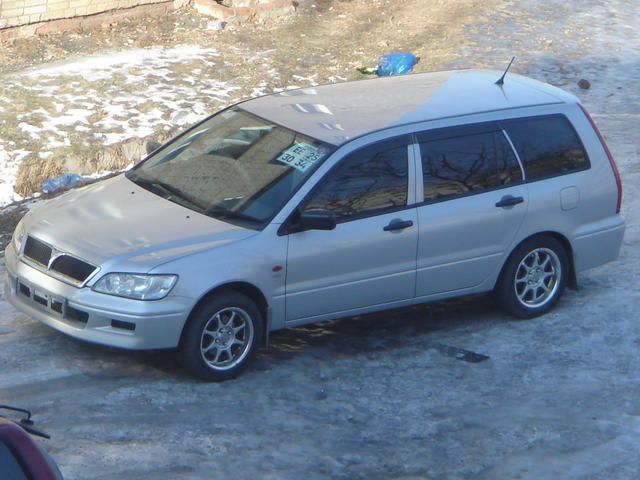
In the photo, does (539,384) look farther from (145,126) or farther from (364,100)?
(145,126)

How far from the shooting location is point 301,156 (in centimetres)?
741

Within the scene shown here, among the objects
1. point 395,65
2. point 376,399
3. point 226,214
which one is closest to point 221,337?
point 226,214

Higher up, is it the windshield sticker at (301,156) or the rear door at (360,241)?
the windshield sticker at (301,156)

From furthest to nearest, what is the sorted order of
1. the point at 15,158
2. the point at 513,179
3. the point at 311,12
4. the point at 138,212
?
1. the point at 311,12
2. the point at 15,158
3. the point at 513,179
4. the point at 138,212

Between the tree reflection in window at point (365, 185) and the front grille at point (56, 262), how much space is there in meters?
1.50

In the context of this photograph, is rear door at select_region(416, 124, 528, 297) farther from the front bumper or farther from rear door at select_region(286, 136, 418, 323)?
the front bumper

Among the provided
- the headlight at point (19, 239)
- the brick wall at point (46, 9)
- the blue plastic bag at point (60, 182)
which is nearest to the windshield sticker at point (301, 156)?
the headlight at point (19, 239)

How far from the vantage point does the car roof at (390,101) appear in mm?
7716

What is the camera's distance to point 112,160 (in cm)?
1130

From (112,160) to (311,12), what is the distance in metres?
5.48

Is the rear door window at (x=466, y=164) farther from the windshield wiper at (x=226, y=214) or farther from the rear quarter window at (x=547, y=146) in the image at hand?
the windshield wiper at (x=226, y=214)

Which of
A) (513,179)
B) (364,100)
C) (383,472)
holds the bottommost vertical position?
(383,472)

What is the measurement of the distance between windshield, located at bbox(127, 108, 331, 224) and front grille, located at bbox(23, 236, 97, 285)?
0.90m

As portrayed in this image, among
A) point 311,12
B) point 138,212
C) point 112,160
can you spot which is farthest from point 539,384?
point 311,12
